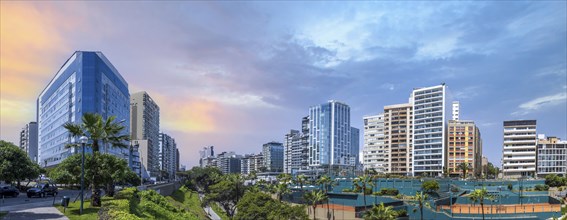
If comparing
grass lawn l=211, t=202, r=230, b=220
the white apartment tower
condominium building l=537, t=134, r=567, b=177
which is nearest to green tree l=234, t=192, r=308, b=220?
grass lawn l=211, t=202, r=230, b=220

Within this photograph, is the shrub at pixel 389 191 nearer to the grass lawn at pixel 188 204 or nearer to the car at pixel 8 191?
the grass lawn at pixel 188 204

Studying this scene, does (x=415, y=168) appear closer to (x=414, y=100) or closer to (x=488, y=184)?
(x=414, y=100)

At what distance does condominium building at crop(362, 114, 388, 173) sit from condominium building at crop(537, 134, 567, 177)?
174 feet

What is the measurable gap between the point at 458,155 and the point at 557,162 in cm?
3006

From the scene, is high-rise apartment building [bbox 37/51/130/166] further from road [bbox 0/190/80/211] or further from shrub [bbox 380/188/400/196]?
shrub [bbox 380/188/400/196]

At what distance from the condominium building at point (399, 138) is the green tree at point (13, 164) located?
128965mm

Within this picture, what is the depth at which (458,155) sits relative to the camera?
135625mm

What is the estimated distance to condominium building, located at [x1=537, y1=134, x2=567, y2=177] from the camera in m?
129

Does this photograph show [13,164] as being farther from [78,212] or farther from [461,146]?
[461,146]

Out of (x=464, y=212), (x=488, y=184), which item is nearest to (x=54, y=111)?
(x=464, y=212)

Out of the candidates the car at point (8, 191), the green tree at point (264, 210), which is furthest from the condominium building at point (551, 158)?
→ the car at point (8, 191)

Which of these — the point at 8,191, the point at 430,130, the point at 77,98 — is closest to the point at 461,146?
the point at 430,130

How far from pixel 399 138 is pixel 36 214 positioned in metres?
143

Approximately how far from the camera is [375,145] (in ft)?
559
